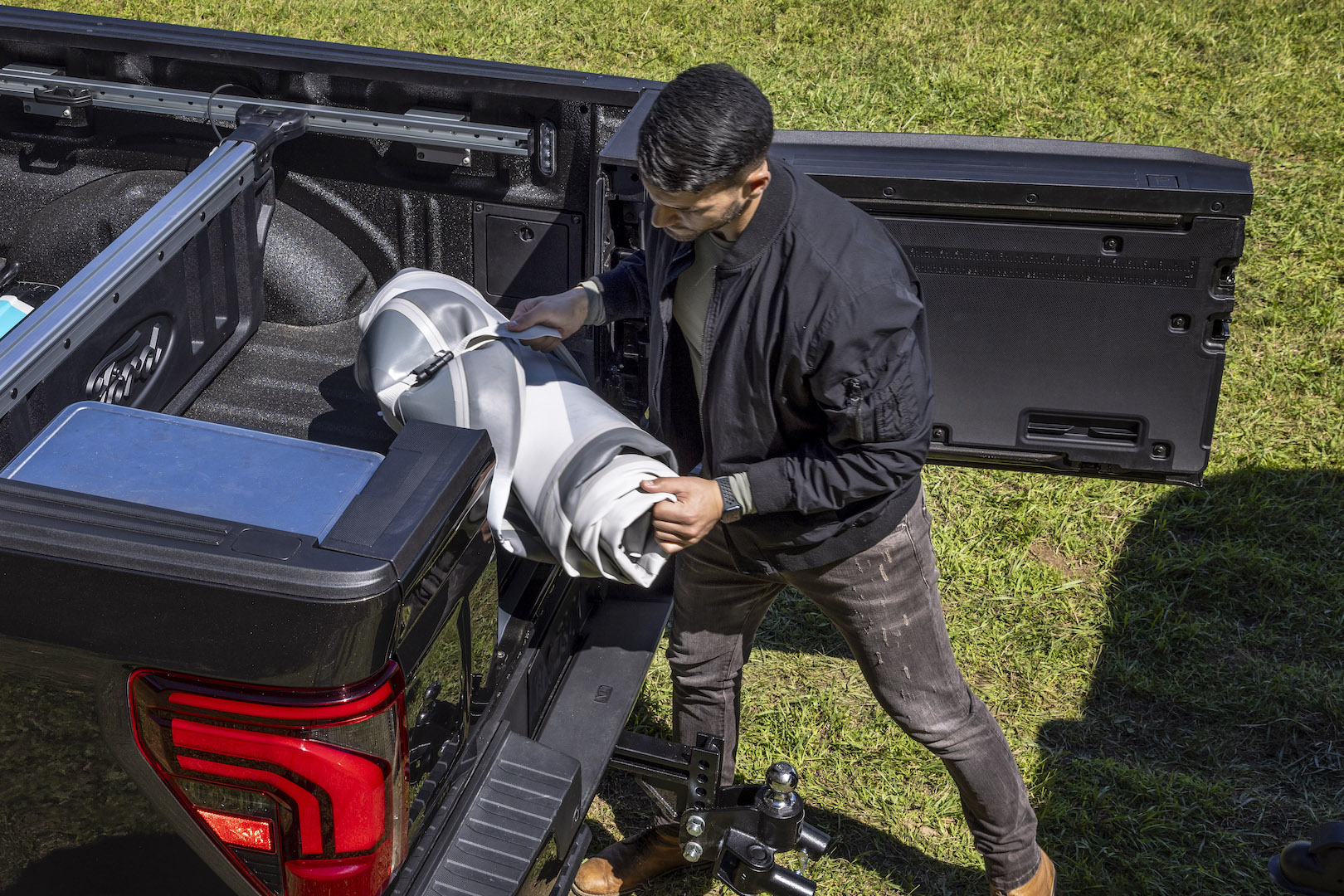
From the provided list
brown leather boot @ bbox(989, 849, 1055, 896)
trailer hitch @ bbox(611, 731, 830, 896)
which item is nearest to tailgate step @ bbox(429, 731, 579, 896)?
trailer hitch @ bbox(611, 731, 830, 896)

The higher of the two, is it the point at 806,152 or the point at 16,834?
the point at 806,152

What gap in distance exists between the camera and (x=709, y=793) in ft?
8.31

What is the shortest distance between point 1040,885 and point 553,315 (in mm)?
1584

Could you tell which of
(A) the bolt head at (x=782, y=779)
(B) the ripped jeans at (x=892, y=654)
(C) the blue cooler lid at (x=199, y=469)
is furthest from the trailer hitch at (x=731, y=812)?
(C) the blue cooler lid at (x=199, y=469)

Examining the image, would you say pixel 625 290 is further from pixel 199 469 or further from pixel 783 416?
pixel 199 469

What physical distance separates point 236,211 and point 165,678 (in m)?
1.58

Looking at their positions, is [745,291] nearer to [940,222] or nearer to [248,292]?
[940,222]

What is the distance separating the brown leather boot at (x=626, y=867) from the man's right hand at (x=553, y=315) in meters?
1.20

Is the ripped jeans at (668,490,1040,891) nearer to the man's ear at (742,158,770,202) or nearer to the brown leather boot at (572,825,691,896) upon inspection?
the brown leather boot at (572,825,691,896)

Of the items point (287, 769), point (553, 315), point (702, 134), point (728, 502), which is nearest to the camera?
point (287, 769)

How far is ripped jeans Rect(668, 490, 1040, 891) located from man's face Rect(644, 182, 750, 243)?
62cm

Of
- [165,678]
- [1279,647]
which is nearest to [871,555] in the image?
[165,678]

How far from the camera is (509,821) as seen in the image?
1888 mm

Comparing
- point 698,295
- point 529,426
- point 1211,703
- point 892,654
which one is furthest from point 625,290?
point 1211,703
